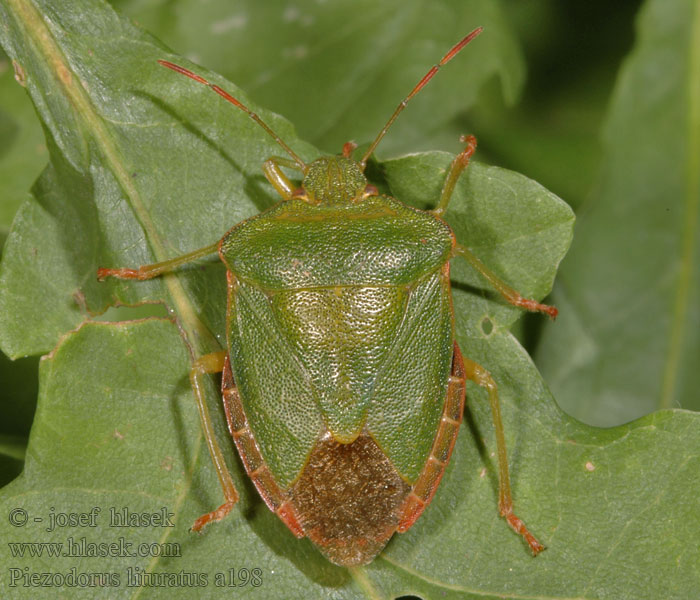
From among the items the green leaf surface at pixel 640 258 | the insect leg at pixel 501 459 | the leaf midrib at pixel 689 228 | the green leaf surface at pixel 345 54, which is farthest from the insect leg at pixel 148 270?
the leaf midrib at pixel 689 228

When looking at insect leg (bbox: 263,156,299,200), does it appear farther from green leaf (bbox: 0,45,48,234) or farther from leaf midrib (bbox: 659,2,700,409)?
leaf midrib (bbox: 659,2,700,409)

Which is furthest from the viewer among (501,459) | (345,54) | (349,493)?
(345,54)

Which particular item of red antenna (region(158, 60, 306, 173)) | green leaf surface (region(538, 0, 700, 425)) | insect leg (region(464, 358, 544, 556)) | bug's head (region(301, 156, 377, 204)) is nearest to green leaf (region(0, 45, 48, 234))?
red antenna (region(158, 60, 306, 173))

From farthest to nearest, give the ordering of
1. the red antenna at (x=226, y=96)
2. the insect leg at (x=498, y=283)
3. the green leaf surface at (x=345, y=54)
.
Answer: the green leaf surface at (x=345, y=54) → the insect leg at (x=498, y=283) → the red antenna at (x=226, y=96)

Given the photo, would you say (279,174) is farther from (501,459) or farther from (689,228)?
(689,228)

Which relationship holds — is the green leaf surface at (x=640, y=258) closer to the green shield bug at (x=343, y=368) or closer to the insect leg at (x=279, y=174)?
the green shield bug at (x=343, y=368)

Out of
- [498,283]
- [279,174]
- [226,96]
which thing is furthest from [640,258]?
[226,96]
